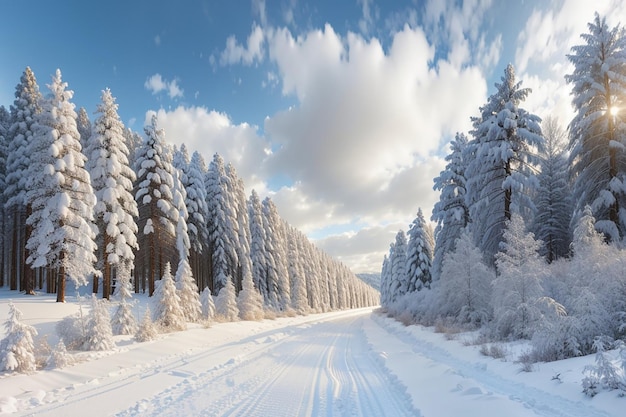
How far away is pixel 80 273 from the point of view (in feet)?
63.8

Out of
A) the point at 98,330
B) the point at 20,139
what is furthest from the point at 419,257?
the point at 20,139

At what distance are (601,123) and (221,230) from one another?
111 feet

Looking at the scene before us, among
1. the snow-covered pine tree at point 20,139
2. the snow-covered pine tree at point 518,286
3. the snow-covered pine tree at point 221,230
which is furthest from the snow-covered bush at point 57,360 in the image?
the snow-covered pine tree at point 221,230

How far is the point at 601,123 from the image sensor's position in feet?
60.9

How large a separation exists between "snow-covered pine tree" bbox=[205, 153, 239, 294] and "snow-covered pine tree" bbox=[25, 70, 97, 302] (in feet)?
61.5

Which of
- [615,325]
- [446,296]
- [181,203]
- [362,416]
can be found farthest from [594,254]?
[181,203]

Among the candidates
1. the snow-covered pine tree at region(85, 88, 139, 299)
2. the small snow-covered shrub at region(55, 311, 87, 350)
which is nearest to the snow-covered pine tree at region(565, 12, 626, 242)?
the small snow-covered shrub at region(55, 311, 87, 350)

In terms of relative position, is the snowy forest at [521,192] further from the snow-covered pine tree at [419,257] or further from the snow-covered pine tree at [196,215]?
the snow-covered pine tree at [196,215]

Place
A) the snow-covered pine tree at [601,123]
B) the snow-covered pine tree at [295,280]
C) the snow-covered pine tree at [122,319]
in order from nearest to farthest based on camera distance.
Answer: the snow-covered pine tree at [122,319]
the snow-covered pine tree at [601,123]
the snow-covered pine tree at [295,280]

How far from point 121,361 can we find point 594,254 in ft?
45.5

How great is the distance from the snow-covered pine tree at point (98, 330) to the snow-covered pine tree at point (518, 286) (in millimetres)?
12894

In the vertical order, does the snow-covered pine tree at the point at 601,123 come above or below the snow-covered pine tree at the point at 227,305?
above

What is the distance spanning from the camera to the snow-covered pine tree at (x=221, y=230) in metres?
38.8

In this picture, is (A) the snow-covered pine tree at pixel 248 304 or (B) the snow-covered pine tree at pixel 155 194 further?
(A) the snow-covered pine tree at pixel 248 304
